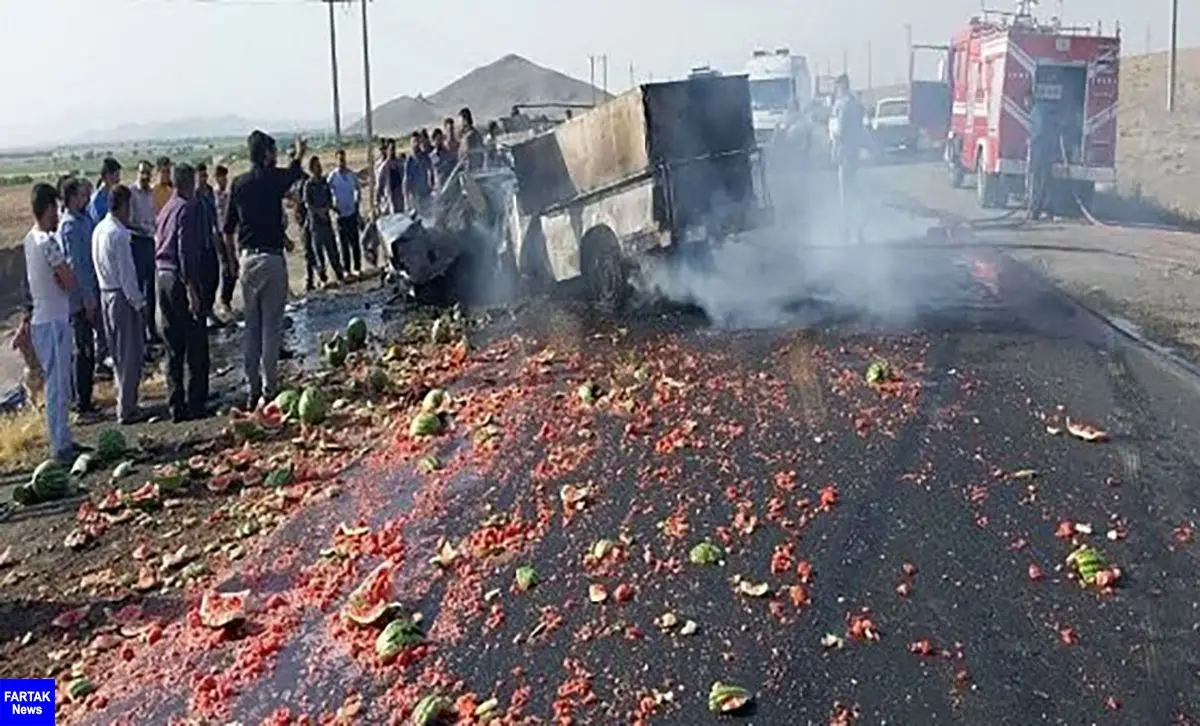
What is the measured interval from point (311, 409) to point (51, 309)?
8.14ft

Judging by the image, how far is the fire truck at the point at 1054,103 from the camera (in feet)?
78.5

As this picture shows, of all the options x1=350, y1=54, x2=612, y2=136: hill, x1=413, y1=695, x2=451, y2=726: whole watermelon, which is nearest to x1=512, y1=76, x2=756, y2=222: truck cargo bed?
x1=413, y1=695, x2=451, y2=726: whole watermelon

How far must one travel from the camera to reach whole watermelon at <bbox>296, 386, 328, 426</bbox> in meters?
10.4

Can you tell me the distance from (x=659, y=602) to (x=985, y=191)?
21.7 m

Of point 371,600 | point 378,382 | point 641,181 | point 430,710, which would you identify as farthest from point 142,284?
point 430,710

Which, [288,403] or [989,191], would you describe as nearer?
[288,403]

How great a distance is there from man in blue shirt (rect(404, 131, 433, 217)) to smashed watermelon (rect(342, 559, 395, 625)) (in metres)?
13.1

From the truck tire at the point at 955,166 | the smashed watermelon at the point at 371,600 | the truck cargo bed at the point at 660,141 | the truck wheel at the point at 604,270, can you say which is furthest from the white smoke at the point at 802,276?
the truck tire at the point at 955,166

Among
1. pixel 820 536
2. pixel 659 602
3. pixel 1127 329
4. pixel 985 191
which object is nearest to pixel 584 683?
pixel 659 602

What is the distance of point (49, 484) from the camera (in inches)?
380

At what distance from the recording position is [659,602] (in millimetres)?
6328

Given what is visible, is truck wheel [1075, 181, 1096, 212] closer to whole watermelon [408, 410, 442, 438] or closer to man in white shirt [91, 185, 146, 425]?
whole watermelon [408, 410, 442, 438]

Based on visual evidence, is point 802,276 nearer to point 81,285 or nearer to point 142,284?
point 142,284

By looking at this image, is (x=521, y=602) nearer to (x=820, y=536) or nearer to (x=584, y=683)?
(x=584, y=683)
